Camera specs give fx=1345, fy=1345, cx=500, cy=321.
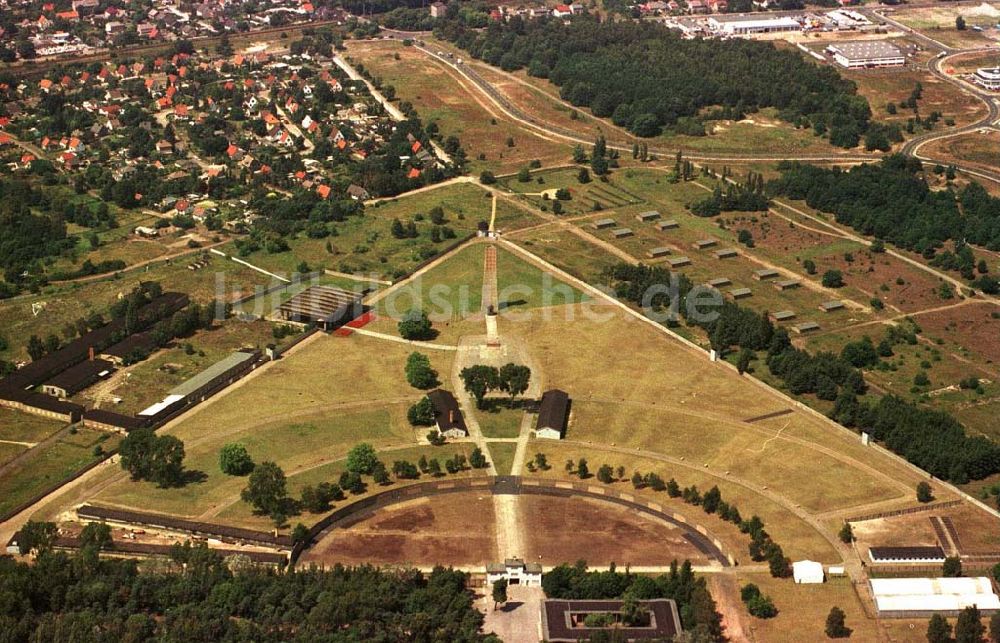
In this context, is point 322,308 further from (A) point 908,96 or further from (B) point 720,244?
(A) point 908,96

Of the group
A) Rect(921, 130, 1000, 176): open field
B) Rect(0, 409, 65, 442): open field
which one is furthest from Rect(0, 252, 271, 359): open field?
Rect(921, 130, 1000, 176): open field

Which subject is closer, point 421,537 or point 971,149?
point 421,537

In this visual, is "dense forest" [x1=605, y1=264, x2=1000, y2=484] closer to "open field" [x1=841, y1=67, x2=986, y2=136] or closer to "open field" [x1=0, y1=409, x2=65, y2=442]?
"open field" [x1=0, y1=409, x2=65, y2=442]

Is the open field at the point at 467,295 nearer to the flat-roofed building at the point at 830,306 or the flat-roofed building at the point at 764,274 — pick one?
the flat-roofed building at the point at 764,274

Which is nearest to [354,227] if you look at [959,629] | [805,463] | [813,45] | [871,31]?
[805,463]

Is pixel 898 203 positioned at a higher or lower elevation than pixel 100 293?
higher

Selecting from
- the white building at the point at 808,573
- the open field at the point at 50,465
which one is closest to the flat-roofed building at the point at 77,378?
the open field at the point at 50,465

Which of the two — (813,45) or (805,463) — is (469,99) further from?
(805,463)

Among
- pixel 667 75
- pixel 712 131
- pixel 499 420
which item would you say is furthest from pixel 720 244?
pixel 667 75
